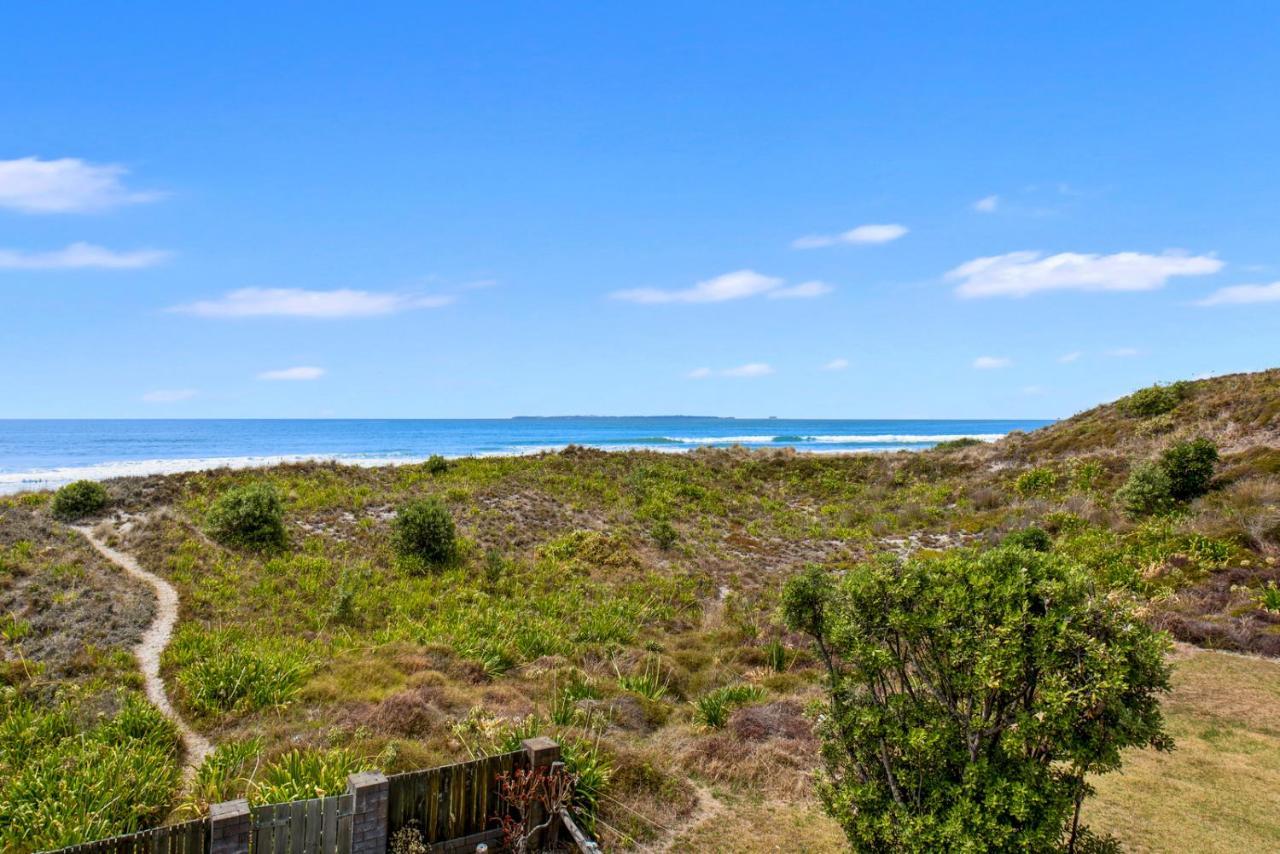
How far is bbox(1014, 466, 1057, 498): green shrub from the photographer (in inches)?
1192

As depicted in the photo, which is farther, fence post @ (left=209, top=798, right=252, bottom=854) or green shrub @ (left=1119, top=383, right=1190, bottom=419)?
green shrub @ (left=1119, top=383, right=1190, bottom=419)

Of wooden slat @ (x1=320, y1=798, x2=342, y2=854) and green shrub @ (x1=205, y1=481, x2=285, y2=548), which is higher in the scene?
green shrub @ (x1=205, y1=481, x2=285, y2=548)

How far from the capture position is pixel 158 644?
41.8ft

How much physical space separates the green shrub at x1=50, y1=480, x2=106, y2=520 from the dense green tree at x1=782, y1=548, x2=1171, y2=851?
2442cm

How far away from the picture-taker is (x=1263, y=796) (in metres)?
8.80

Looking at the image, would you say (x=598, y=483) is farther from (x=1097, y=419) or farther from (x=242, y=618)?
(x=1097, y=419)

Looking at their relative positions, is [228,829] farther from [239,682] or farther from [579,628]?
[579,628]

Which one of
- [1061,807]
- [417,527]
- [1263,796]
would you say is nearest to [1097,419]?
[1263,796]

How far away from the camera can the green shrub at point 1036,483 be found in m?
30.3

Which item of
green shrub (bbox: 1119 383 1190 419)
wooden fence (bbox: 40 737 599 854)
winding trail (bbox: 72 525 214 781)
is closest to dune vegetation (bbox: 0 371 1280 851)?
winding trail (bbox: 72 525 214 781)

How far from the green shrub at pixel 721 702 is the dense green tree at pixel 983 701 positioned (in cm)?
432

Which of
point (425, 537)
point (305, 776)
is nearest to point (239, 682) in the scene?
point (305, 776)

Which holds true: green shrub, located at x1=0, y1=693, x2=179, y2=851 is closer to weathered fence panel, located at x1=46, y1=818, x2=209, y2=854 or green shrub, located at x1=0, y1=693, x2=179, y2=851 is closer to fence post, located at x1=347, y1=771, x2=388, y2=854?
weathered fence panel, located at x1=46, y1=818, x2=209, y2=854

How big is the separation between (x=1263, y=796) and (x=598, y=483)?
983 inches
